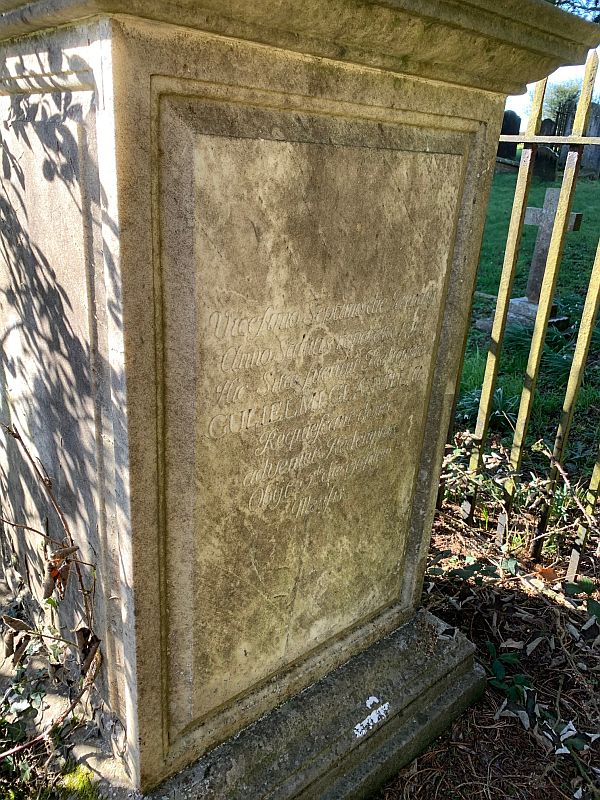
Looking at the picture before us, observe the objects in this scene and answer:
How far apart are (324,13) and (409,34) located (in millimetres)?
288

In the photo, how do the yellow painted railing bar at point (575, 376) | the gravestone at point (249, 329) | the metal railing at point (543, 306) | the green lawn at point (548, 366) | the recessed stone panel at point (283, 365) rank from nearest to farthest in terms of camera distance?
the gravestone at point (249, 329) → the recessed stone panel at point (283, 365) → the metal railing at point (543, 306) → the yellow painted railing bar at point (575, 376) → the green lawn at point (548, 366)

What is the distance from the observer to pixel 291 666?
83.4 inches

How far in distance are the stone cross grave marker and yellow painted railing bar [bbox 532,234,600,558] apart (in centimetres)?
254

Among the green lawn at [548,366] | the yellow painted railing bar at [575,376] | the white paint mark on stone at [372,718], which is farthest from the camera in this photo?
the green lawn at [548,366]

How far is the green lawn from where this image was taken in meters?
4.55

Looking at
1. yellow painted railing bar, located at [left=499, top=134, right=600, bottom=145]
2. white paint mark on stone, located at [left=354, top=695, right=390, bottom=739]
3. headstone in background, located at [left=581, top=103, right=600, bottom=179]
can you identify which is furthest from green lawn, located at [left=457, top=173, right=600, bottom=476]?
headstone in background, located at [left=581, top=103, right=600, bottom=179]

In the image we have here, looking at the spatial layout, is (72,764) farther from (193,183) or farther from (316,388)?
(193,183)

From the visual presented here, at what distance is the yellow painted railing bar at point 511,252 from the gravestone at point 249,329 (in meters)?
0.93

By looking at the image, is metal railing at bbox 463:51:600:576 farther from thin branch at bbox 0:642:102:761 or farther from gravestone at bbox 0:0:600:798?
thin branch at bbox 0:642:102:761

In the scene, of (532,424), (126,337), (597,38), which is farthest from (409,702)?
(532,424)

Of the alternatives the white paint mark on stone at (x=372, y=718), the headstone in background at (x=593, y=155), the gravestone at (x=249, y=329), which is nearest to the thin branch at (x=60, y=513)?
the gravestone at (x=249, y=329)

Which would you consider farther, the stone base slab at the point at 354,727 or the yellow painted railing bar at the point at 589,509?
the yellow painted railing bar at the point at 589,509

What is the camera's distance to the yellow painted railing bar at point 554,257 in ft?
9.00

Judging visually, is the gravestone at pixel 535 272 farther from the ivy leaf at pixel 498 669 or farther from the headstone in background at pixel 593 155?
the headstone in background at pixel 593 155
